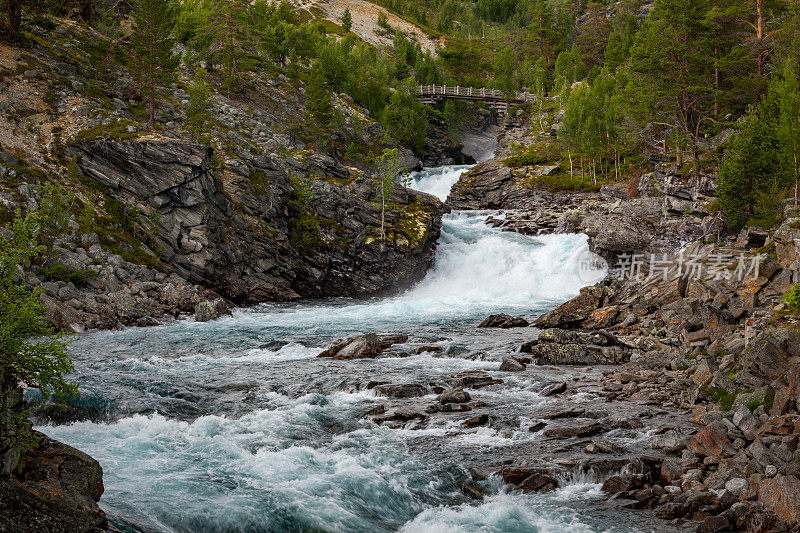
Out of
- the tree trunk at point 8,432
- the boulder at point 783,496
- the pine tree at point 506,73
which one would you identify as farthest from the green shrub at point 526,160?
the tree trunk at point 8,432

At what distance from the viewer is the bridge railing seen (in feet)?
366

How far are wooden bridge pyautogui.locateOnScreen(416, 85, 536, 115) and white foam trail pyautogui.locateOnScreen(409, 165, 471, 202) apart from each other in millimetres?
29490

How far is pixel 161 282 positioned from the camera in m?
40.8

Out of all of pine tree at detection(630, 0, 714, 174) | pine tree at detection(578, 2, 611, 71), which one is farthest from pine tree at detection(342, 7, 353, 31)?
pine tree at detection(630, 0, 714, 174)

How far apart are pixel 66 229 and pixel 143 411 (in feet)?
80.7

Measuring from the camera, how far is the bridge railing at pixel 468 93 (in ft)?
366

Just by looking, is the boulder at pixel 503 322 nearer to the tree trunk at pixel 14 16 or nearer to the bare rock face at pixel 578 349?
the bare rock face at pixel 578 349

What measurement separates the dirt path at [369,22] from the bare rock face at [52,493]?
151 metres

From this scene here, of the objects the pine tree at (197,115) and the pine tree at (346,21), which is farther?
the pine tree at (346,21)

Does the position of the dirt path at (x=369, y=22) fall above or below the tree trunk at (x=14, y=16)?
above

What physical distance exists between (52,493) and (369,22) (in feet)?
556

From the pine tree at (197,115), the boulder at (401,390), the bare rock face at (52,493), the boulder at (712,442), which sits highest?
the pine tree at (197,115)

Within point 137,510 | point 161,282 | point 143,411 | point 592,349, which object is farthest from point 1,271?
point 161,282

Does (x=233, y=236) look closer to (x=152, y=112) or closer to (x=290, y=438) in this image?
(x=152, y=112)
